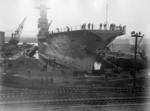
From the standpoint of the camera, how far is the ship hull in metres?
16.3

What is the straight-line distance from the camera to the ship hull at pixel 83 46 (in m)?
16.3

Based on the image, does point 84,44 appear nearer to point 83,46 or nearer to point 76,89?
point 83,46

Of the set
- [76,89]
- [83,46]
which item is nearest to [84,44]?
[83,46]

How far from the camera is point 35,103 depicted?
32.7 ft

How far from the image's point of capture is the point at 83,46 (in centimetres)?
1719

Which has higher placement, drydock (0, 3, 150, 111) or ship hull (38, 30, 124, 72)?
ship hull (38, 30, 124, 72)

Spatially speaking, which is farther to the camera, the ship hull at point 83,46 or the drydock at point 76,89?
the ship hull at point 83,46

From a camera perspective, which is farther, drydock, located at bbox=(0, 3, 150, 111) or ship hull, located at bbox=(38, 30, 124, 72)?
ship hull, located at bbox=(38, 30, 124, 72)

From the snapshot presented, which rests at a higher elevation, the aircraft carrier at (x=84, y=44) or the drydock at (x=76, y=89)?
the aircraft carrier at (x=84, y=44)

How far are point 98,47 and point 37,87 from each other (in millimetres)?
7362

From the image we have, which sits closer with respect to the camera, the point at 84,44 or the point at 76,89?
the point at 76,89

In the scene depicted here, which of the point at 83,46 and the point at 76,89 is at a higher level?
the point at 83,46

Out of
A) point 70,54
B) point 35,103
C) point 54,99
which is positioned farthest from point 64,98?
→ point 70,54

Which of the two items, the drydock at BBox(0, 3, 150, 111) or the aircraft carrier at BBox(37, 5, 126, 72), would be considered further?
the aircraft carrier at BBox(37, 5, 126, 72)
